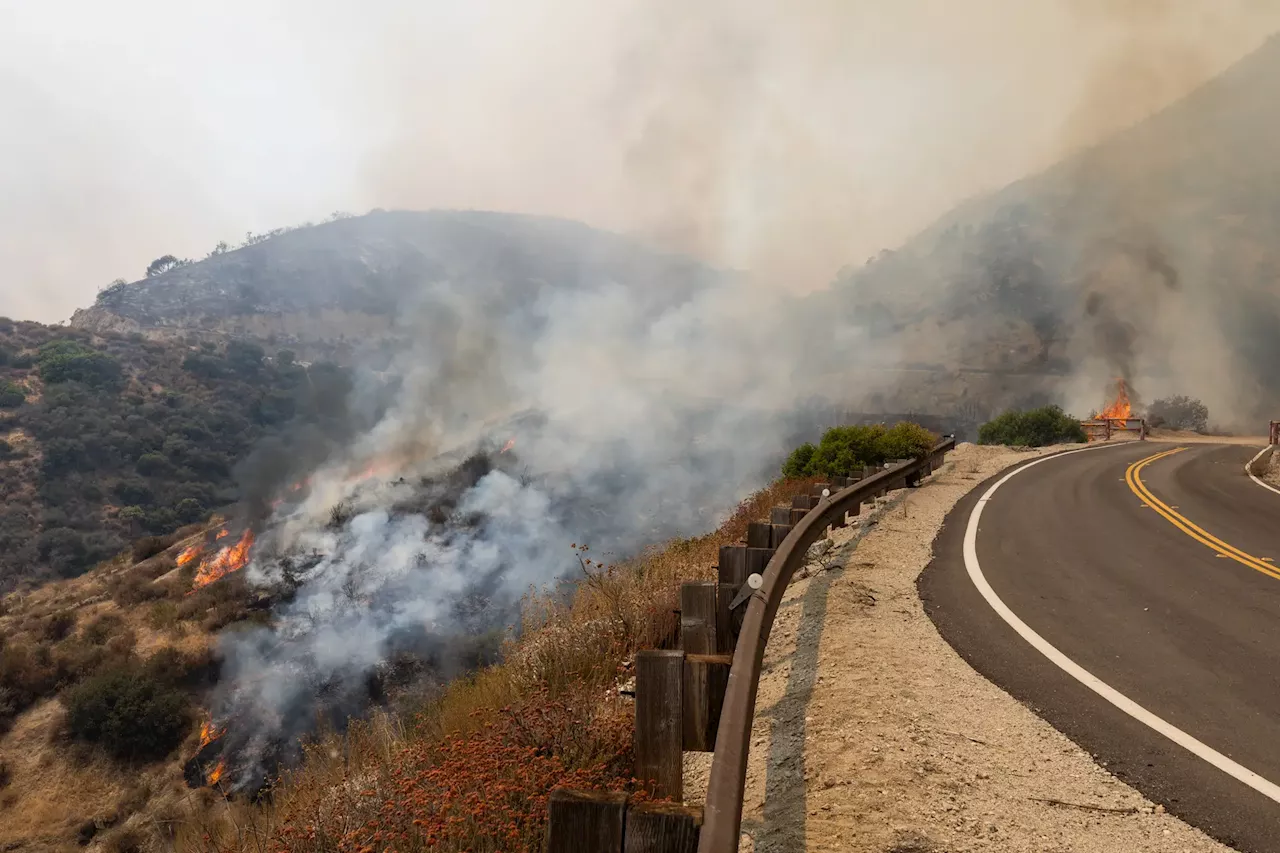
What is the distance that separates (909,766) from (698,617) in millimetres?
1207

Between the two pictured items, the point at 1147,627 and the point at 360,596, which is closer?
the point at 1147,627

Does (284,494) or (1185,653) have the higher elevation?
(1185,653)

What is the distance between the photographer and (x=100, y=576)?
1222 inches

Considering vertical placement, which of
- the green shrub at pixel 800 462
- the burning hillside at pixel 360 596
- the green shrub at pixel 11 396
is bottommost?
the burning hillside at pixel 360 596

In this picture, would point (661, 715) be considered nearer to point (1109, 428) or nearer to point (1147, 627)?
point (1147, 627)

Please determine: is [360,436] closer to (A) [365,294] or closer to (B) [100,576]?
(B) [100,576]

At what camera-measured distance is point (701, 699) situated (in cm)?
220

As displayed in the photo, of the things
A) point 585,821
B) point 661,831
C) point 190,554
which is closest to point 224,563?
point 190,554

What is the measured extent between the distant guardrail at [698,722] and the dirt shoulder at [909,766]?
671 millimetres

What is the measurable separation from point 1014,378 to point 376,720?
216 ft

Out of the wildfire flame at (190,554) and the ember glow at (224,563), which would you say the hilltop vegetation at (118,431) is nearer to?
the wildfire flame at (190,554)

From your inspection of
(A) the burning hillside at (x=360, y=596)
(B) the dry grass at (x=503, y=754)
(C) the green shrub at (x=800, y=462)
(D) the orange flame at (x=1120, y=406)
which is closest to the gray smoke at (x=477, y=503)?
(A) the burning hillside at (x=360, y=596)

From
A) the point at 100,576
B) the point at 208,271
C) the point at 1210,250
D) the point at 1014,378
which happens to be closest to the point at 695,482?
the point at 100,576

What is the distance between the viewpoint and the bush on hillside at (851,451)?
46.3 ft
